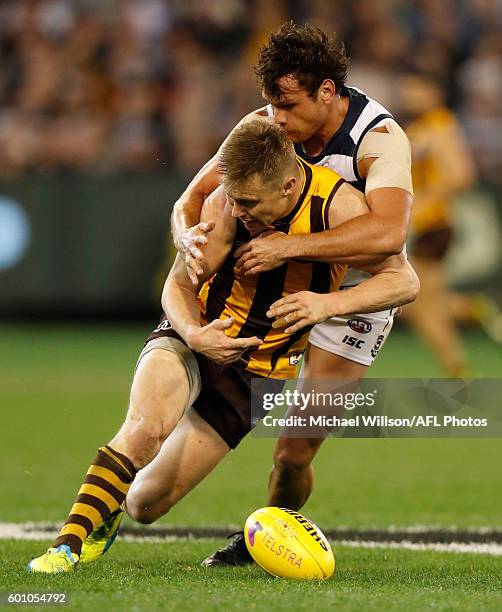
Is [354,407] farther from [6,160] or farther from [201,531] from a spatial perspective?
[6,160]

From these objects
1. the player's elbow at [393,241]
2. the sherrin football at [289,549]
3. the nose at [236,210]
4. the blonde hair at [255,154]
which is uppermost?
the blonde hair at [255,154]

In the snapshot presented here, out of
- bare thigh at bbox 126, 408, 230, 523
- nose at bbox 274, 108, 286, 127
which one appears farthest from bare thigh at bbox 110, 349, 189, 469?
nose at bbox 274, 108, 286, 127

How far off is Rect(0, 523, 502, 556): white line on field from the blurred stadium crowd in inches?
343

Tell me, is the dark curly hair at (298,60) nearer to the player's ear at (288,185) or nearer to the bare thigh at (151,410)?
the player's ear at (288,185)

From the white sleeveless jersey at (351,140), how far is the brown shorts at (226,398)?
91 cm

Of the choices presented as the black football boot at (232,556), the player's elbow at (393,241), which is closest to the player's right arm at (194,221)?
the player's elbow at (393,241)

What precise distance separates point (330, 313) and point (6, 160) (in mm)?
11030

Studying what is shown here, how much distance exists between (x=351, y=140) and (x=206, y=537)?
1.97 metres

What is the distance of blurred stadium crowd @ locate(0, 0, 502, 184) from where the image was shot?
14352mm

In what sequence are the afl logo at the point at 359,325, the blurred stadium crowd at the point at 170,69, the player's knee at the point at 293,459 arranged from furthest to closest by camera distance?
1. the blurred stadium crowd at the point at 170,69
2. the afl logo at the point at 359,325
3. the player's knee at the point at 293,459

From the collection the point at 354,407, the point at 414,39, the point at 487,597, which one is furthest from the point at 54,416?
the point at 414,39

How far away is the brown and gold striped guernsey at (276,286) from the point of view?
489 centimetres

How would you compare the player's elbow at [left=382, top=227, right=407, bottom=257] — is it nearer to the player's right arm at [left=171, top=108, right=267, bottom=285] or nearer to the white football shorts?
the player's right arm at [left=171, top=108, right=267, bottom=285]

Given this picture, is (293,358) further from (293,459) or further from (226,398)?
(293,459)
